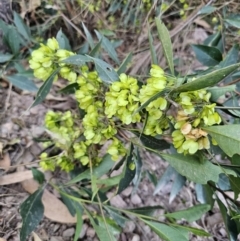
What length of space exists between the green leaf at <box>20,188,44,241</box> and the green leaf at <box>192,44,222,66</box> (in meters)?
0.52

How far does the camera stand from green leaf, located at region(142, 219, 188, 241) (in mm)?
809

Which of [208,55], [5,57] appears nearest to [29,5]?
[5,57]

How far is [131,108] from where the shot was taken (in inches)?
27.5

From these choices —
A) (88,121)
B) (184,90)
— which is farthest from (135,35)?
(184,90)

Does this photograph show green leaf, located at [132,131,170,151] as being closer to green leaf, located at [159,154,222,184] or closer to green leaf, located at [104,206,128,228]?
green leaf, located at [159,154,222,184]

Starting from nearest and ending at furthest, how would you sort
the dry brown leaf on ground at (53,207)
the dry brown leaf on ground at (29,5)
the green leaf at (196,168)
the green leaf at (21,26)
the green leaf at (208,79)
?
the green leaf at (208,79)
the green leaf at (196,168)
the dry brown leaf on ground at (53,207)
the green leaf at (21,26)
the dry brown leaf on ground at (29,5)

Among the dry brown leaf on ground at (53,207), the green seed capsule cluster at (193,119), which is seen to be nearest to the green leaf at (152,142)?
the green seed capsule cluster at (193,119)

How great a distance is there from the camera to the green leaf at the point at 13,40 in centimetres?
117

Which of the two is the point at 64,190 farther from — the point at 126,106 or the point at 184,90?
the point at 184,90

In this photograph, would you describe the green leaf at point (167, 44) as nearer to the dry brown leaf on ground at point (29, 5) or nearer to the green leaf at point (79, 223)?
the green leaf at point (79, 223)

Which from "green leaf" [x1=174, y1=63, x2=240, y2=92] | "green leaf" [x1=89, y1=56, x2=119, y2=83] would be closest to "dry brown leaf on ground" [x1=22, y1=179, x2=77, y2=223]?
"green leaf" [x1=89, y1=56, x2=119, y2=83]

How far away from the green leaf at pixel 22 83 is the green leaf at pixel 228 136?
65 centimetres

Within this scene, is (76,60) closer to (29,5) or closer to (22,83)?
(22,83)

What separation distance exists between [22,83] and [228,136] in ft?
2.35
